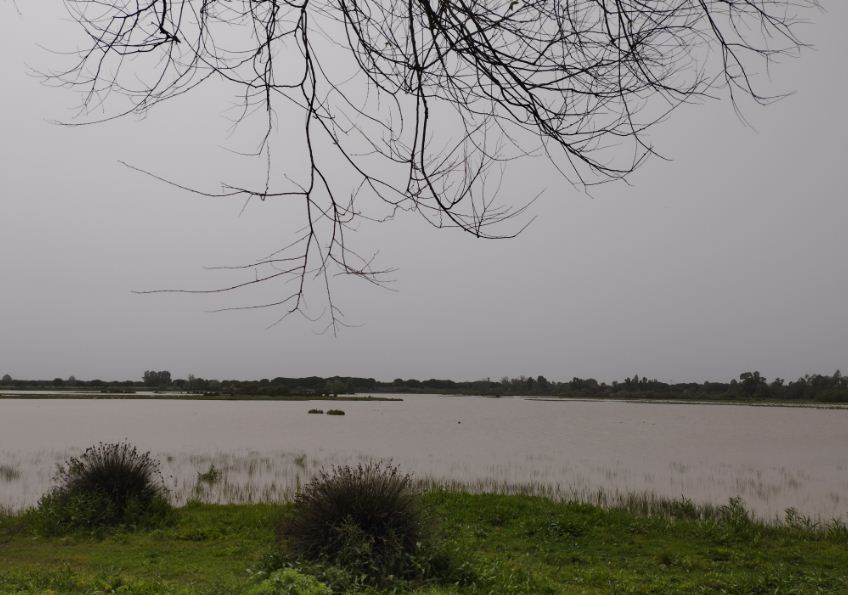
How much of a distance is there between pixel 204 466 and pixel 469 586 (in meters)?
18.2

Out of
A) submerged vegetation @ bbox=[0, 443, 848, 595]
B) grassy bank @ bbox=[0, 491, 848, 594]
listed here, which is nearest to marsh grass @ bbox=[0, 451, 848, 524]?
submerged vegetation @ bbox=[0, 443, 848, 595]

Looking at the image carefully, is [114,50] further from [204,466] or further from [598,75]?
[204,466]

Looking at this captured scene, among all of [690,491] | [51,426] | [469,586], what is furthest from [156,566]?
[51,426]

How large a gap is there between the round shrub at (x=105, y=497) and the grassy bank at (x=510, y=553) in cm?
50

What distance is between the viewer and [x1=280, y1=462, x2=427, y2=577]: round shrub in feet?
27.1

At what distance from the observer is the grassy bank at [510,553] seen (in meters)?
7.98

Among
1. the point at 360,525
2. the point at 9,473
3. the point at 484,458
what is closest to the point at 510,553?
the point at 360,525

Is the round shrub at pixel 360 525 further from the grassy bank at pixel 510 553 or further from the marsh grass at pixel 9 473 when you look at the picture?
the marsh grass at pixel 9 473

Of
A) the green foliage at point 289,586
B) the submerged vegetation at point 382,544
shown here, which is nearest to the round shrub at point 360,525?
the submerged vegetation at point 382,544

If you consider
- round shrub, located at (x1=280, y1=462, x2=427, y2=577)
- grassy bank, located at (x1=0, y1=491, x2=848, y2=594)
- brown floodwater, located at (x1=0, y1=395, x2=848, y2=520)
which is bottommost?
brown floodwater, located at (x1=0, y1=395, x2=848, y2=520)

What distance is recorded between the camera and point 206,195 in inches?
100

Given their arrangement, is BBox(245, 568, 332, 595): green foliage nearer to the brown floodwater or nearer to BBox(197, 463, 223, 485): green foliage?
the brown floodwater

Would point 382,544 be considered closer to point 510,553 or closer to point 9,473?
point 510,553

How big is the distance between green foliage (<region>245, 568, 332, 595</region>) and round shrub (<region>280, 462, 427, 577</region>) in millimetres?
1790
